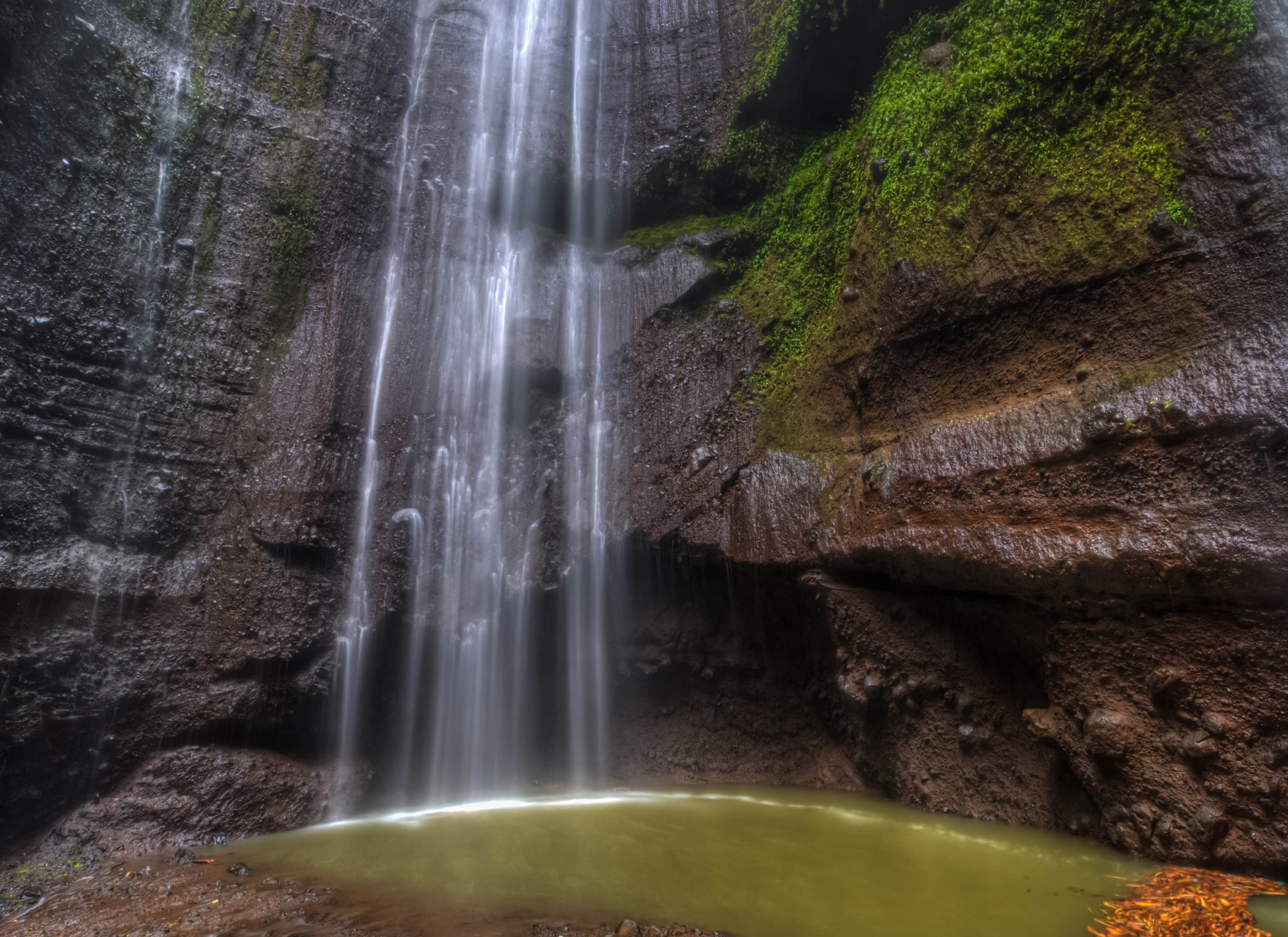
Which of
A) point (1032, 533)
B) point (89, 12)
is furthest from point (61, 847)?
point (89, 12)

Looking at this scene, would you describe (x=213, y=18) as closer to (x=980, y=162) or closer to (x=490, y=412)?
(x=490, y=412)

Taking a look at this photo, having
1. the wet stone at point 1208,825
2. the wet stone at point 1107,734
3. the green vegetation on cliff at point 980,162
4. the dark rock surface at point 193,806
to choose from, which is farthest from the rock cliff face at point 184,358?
the wet stone at point 1208,825

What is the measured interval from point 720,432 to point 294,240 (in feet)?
21.5

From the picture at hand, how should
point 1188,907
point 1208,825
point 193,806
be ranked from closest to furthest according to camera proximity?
1. point 1188,907
2. point 1208,825
3. point 193,806

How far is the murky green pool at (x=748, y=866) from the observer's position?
339cm

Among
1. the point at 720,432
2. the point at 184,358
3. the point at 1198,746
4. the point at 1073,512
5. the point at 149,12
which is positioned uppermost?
the point at 149,12

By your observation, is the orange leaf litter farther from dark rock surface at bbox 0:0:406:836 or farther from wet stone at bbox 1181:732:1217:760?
dark rock surface at bbox 0:0:406:836

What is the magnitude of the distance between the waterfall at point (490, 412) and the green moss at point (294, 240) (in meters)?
1.11

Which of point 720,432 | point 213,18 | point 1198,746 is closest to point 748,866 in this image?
point 1198,746

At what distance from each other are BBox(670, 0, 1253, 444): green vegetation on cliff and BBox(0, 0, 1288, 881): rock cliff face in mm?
78

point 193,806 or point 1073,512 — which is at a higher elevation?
point 1073,512

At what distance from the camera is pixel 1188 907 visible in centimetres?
326

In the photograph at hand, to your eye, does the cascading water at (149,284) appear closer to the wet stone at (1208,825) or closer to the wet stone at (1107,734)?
the wet stone at (1107,734)

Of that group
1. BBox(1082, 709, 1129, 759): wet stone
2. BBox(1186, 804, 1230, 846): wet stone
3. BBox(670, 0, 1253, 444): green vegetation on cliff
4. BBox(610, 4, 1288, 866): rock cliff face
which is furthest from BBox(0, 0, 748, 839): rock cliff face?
BBox(1186, 804, 1230, 846): wet stone
